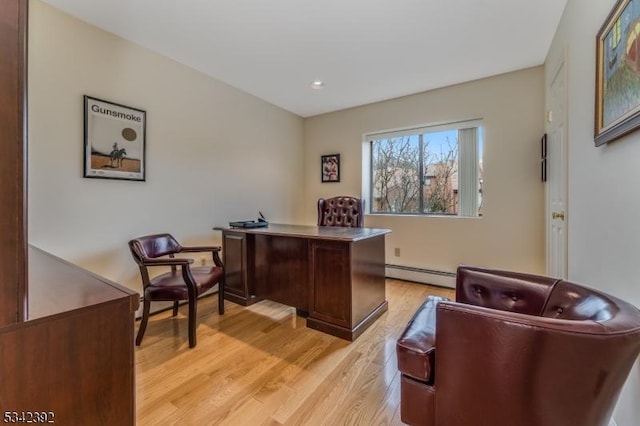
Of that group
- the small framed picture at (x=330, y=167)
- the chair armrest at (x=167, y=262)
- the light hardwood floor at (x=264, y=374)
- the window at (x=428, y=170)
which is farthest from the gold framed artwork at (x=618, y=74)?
the small framed picture at (x=330, y=167)

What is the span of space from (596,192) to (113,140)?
3449 mm

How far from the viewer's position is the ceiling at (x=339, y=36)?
2092 millimetres

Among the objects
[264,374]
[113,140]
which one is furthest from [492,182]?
[113,140]

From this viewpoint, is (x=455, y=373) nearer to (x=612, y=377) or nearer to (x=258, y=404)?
(x=612, y=377)

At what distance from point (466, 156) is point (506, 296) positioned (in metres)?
2.53

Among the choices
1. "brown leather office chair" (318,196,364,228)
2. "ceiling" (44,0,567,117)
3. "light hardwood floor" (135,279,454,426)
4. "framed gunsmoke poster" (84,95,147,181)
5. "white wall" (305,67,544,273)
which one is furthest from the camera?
"brown leather office chair" (318,196,364,228)

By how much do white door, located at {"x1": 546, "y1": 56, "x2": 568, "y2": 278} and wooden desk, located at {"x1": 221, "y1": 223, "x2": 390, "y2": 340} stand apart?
1.36 m

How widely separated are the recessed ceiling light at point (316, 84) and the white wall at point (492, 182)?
948mm

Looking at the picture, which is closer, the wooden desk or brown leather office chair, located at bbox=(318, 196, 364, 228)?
the wooden desk

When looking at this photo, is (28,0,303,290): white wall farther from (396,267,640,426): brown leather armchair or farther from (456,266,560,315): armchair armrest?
(456,266,560,315): armchair armrest

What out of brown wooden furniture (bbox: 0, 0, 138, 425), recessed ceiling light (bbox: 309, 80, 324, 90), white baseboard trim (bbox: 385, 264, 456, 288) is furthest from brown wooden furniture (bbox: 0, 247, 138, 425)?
white baseboard trim (bbox: 385, 264, 456, 288)

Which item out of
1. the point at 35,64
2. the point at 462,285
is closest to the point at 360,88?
the point at 462,285

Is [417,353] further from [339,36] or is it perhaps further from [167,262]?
[339,36]

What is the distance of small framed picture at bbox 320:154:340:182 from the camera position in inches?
176
